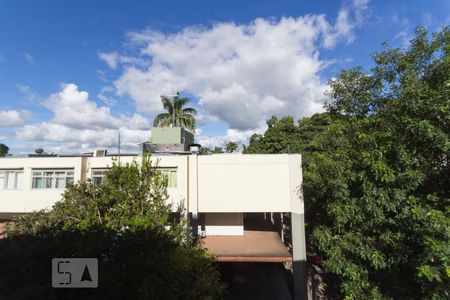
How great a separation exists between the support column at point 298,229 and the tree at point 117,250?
6.52 meters

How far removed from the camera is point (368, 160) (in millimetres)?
8523

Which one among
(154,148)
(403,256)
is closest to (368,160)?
(403,256)

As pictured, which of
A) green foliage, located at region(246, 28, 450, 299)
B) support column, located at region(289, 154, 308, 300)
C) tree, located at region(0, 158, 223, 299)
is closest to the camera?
tree, located at region(0, 158, 223, 299)

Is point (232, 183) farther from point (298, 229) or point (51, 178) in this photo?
point (51, 178)

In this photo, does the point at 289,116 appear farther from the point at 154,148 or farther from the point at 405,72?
the point at 405,72

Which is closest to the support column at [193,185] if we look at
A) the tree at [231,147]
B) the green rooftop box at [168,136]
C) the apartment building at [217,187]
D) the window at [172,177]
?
the apartment building at [217,187]

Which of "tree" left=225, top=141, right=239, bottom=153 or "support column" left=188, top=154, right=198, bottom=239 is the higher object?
"tree" left=225, top=141, right=239, bottom=153

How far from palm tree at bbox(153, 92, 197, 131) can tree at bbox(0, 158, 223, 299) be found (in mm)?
19724

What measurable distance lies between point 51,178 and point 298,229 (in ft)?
46.2

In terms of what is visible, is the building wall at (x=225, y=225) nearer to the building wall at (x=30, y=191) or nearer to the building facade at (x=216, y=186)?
the building facade at (x=216, y=186)

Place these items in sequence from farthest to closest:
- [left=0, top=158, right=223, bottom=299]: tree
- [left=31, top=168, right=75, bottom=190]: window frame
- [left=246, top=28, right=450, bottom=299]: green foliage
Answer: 1. [left=31, top=168, right=75, bottom=190]: window frame
2. [left=246, top=28, right=450, bottom=299]: green foliage
3. [left=0, top=158, right=223, bottom=299]: tree

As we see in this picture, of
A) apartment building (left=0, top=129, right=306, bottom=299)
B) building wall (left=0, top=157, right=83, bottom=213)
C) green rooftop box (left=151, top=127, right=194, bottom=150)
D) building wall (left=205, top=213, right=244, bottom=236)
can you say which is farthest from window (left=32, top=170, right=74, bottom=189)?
building wall (left=205, top=213, right=244, bottom=236)

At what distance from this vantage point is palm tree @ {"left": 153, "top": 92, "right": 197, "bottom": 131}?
29328mm

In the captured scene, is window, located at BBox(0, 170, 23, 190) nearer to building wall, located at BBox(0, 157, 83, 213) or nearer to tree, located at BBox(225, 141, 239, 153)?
building wall, located at BBox(0, 157, 83, 213)
